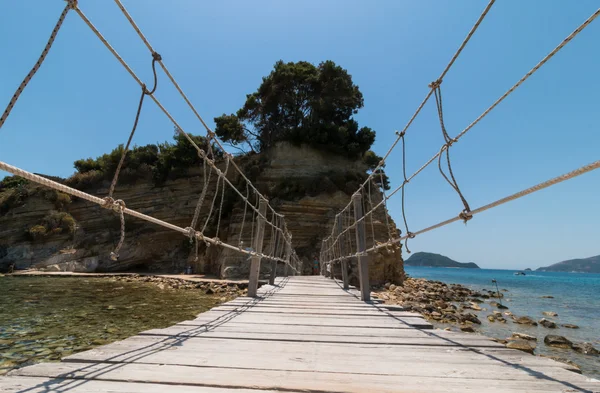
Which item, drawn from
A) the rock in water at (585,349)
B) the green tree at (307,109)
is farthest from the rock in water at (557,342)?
the green tree at (307,109)

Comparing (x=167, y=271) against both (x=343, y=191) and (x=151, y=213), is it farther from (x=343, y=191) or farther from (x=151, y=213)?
(x=343, y=191)

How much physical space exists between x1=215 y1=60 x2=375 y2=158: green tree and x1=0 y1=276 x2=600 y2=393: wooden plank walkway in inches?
725

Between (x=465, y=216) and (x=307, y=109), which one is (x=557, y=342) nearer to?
(x=465, y=216)

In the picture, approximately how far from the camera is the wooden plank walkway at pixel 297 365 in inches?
43.2

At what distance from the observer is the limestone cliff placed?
16.8 metres

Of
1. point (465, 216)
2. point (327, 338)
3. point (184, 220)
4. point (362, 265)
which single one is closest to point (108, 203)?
point (327, 338)

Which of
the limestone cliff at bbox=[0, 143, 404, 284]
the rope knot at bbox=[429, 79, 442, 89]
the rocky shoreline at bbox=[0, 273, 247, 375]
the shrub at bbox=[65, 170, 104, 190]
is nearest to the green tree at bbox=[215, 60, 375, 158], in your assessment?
the limestone cliff at bbox=[0, 143, 404, 284]

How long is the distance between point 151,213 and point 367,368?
22.6 meters

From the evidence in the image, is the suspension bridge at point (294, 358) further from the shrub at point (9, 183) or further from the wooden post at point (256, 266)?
the shrub at point (9, 183)

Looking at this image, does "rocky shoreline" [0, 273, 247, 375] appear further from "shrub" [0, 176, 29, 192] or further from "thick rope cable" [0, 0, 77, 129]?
"shrub" [0, 176, 29, 192]

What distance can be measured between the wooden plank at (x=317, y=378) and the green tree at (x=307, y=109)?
745 inches

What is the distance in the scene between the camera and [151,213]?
21.4 m

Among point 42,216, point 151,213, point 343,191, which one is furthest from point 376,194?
point 42,216

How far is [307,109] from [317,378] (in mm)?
22672
